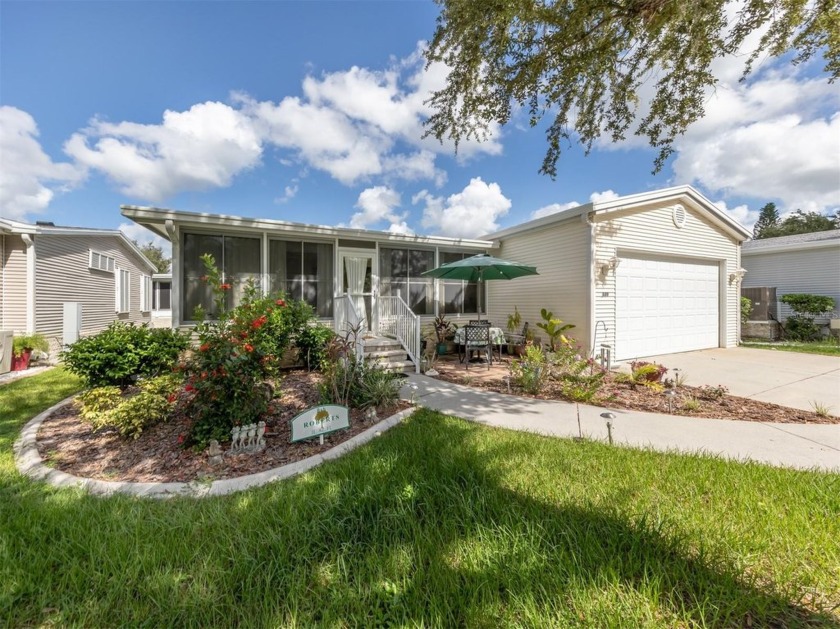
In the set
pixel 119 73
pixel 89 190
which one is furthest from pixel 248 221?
pixel 89 190

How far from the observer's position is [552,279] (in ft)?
27.2

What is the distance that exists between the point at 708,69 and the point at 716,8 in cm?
108

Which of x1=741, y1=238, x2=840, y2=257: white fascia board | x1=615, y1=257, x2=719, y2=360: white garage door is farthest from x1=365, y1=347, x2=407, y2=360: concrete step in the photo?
x1=741, y1=238, x2=840, y2=257: white fascia board

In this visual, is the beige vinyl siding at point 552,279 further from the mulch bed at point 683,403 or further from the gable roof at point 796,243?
the gable roof at point 796,243

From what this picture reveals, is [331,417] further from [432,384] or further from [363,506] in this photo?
[432,384]

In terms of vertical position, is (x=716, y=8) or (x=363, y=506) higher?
(x=716, y=8)

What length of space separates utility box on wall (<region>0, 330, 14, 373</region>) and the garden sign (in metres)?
8.29

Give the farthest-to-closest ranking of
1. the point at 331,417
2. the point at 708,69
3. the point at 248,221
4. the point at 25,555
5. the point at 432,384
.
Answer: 1. the point at 248,221
2. the point at 432,384
3. the point at 708,69
4. the point at 331,417
5. the point at 25,555

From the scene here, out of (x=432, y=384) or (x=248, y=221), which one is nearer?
(x=432, y=384)

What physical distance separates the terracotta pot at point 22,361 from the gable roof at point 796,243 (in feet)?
82.1

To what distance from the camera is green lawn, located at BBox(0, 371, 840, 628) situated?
149cm

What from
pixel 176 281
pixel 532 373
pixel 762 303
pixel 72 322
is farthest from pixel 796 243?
pixel 72 322

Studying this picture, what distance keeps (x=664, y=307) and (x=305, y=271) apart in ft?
30.2

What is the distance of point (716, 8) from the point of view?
14.6ft
